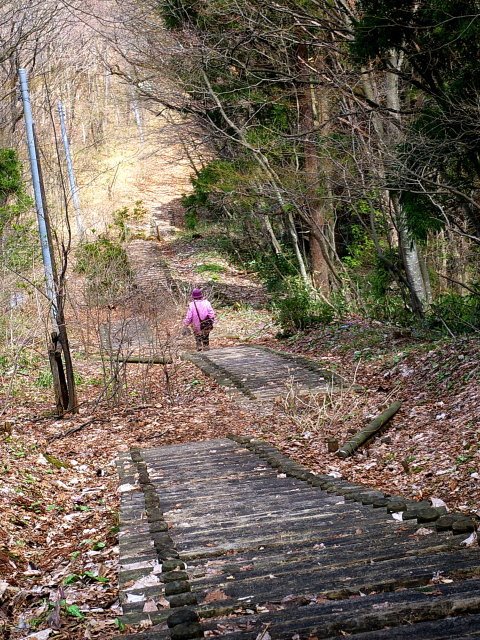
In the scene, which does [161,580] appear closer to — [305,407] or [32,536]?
[32,536]

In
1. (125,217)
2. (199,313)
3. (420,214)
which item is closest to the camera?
(420,214)

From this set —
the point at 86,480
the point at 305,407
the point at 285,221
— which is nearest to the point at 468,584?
the point at 86,480

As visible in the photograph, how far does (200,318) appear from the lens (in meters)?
17.0

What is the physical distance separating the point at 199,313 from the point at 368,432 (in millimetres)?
8453

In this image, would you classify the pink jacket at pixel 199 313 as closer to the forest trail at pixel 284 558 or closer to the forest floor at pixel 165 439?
the forest floor at pixel 165 439

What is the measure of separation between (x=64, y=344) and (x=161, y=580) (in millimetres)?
7375

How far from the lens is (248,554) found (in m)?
4.42

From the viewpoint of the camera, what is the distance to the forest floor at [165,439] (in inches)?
193

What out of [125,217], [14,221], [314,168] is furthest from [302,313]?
[125,217]

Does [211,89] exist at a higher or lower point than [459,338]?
higher

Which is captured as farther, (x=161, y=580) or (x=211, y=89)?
(x=211, y=89)

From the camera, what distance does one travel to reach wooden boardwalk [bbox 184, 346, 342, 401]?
39.9 feet

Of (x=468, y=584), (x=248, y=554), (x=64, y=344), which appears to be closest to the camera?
(x=468, y=584)

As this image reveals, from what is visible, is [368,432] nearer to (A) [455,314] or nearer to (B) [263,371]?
(A) [455,314]
